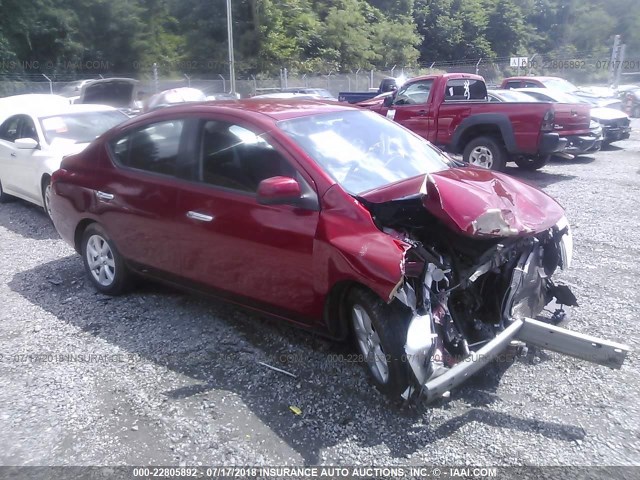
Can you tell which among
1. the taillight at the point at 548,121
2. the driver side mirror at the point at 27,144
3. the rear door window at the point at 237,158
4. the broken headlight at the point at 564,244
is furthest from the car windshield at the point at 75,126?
the taillight at the point at 548,121

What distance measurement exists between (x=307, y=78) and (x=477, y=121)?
26.9m

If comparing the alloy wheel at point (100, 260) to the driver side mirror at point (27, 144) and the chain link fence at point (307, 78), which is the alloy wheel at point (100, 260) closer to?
the driver side mirror at point (27, 144)

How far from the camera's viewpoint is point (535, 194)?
4.23 m

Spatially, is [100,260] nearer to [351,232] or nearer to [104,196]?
[104,196]

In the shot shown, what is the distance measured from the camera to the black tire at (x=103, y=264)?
5301mm

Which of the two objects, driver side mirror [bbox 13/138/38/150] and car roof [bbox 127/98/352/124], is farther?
driver side mirror [bbox 13/138/38/150]

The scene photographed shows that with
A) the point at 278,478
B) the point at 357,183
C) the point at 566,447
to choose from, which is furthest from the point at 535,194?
the point at 278,478

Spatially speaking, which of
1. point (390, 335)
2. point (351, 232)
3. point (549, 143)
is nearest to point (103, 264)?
point (351, 232)

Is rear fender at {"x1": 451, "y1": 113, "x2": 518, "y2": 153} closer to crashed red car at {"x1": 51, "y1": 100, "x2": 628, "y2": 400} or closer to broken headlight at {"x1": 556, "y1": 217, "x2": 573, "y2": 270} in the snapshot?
crashed red car at {"x1": 51, "y1": 100, "x2": 628, "y2": 400}

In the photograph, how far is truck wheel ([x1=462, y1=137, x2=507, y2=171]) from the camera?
1040 cm

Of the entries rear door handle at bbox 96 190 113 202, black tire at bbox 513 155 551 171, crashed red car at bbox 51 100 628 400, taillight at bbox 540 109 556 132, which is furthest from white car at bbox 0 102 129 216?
black tire at bbox 513 155 551 171

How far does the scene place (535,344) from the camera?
367 centimetres

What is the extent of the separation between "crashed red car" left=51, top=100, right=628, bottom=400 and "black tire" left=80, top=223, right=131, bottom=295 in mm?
189

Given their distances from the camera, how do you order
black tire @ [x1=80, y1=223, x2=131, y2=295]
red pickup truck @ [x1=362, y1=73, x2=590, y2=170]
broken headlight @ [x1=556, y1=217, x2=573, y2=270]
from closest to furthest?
broken headlight @ [x1=556, y1=217, x2=573, y2=270] < black tire @ [x1=80, y1=223, x2=131, y2=295] < red pickup truck @ [x1=362, y1=73, x2=590, y2=170]
